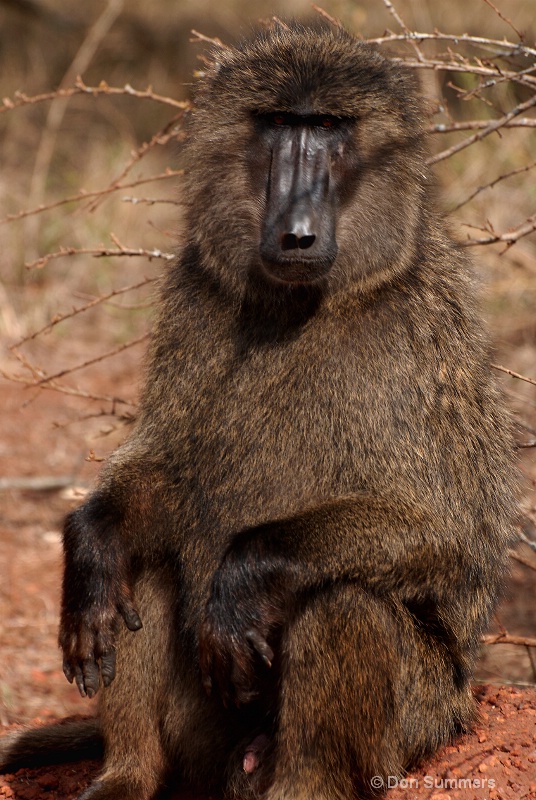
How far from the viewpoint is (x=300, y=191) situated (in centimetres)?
267

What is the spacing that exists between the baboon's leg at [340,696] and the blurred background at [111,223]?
86cm

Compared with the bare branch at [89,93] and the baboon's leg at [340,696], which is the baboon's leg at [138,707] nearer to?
the baboon's leg at [340,696]

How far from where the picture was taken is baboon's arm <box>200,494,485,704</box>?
8.52 feet

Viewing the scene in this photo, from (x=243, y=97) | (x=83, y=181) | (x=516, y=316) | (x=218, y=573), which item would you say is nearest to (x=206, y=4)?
(x=83, y=181)

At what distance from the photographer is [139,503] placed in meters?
2.95

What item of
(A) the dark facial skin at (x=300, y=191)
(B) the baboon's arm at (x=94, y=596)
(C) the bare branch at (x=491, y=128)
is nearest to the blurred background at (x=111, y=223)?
(C) the bare branch at (x=491, y=128)

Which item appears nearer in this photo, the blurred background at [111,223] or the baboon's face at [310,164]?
the baboon's face at [310,164]

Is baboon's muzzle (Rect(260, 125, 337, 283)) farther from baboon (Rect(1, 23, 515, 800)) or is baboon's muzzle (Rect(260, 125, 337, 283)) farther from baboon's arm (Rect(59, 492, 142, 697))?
baboon's arm (Rect(59, 492, 142, 697))

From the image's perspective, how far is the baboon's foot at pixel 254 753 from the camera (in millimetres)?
2736

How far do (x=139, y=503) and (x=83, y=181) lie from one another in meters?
6.38

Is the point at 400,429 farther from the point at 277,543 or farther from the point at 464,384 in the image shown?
the point at 277,543

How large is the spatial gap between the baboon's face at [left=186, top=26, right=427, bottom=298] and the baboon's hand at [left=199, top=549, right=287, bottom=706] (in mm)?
757

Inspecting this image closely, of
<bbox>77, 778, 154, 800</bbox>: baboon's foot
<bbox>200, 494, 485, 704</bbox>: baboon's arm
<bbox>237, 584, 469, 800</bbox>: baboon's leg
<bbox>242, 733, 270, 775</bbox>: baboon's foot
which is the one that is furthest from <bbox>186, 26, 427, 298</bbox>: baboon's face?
<bbox>77, 778, 154, 800</bbox>: baboon's foot

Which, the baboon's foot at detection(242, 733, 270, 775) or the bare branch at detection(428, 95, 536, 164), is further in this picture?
the bare branch at detection(428, 95, 536, 164)
